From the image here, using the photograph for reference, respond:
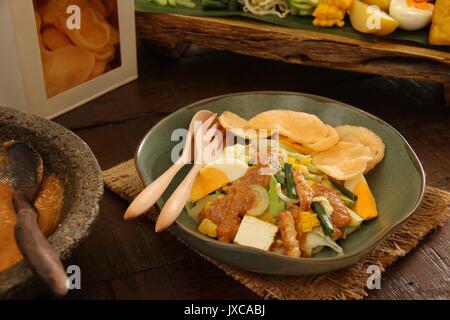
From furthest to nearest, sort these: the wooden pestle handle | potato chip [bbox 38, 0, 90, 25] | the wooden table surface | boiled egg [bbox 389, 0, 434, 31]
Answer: boiled egg [bbox 389, 0, 434, 31], potato chip [bbox 38, 0, 90, 25], the wooden table surface, the wooden pestle handle

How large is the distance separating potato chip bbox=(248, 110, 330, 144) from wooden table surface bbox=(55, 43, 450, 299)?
230 millimetres

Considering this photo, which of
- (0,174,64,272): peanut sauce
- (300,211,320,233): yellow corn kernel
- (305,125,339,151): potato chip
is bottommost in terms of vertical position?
(300,211,320,233): yellow corn kernel

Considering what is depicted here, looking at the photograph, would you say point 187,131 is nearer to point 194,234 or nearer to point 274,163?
point 274,163

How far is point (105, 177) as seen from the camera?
1.02 m

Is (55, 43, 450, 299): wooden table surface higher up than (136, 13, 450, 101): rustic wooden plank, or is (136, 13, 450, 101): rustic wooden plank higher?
(136, 13, 450, 101): rustic wooden plank

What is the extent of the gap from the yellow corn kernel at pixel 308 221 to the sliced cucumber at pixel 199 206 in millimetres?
138

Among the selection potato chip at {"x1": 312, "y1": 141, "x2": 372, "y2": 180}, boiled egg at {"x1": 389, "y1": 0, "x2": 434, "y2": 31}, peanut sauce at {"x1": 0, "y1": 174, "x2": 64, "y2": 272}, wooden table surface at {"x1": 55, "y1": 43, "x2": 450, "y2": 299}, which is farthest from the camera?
boiled egg at {"x1": 389, "y1": 0, "x2": 434, "y2": 31}

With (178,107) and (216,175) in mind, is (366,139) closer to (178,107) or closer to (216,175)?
(216,175)

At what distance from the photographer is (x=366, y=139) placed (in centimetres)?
103

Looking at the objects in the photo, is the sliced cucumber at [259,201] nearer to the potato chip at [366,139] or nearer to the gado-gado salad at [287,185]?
the gado-gado salad at [287,185]

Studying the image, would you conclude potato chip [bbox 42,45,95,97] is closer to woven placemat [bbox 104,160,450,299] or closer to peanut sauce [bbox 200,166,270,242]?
woven placemat [bbox 104,160,450,299]

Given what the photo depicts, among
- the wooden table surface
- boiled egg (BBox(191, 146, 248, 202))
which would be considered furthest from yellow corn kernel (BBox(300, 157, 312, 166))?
the wooden table surface

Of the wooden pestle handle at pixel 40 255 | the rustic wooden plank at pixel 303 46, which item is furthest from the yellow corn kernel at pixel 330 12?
the wooden pestle handle at pixel 40 255

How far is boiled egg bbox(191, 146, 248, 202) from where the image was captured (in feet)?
3.02
